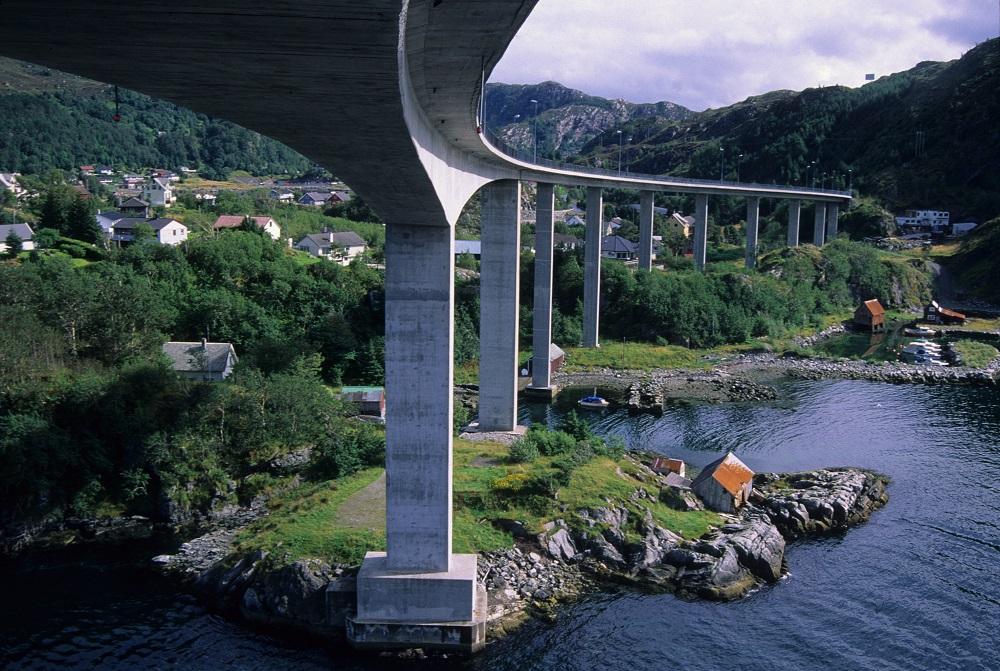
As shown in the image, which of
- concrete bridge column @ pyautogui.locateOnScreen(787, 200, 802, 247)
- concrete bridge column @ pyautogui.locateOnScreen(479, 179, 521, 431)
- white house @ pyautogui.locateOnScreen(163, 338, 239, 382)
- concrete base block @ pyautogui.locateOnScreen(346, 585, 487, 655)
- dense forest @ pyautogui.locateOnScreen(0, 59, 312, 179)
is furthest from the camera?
dense forest @ pyautogui.locateOnScreen(0, 59, 312, 179)

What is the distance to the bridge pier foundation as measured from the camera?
104 feet

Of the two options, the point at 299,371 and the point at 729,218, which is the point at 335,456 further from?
the point at 729,218

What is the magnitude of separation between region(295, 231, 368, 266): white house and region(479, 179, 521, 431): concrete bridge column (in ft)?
62.0

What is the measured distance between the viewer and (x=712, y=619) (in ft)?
51.4

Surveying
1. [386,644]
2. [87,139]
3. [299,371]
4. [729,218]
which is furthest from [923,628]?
[87,139]

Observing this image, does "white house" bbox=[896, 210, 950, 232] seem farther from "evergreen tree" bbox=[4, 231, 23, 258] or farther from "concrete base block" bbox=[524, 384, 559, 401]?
"evergreen tree" bbox=[4, 231, 23, 258]

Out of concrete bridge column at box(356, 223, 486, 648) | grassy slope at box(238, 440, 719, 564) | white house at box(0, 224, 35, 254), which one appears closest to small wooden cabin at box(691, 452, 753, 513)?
grassy slope at box(238, 440, 719, 564)

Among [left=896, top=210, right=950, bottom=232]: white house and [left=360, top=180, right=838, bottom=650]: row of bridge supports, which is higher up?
[left=896, top=210, right=950, bottom=232]: white house

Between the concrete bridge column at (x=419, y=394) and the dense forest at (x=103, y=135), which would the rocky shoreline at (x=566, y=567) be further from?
the dense forest at (x=103, y=135)

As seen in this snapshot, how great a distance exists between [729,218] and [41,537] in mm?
65757

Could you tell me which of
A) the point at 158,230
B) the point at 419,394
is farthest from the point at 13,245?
the point at 419,394

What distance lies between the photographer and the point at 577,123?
185 m

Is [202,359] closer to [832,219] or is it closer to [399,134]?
[399,134]

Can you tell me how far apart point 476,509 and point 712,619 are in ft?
17.7
